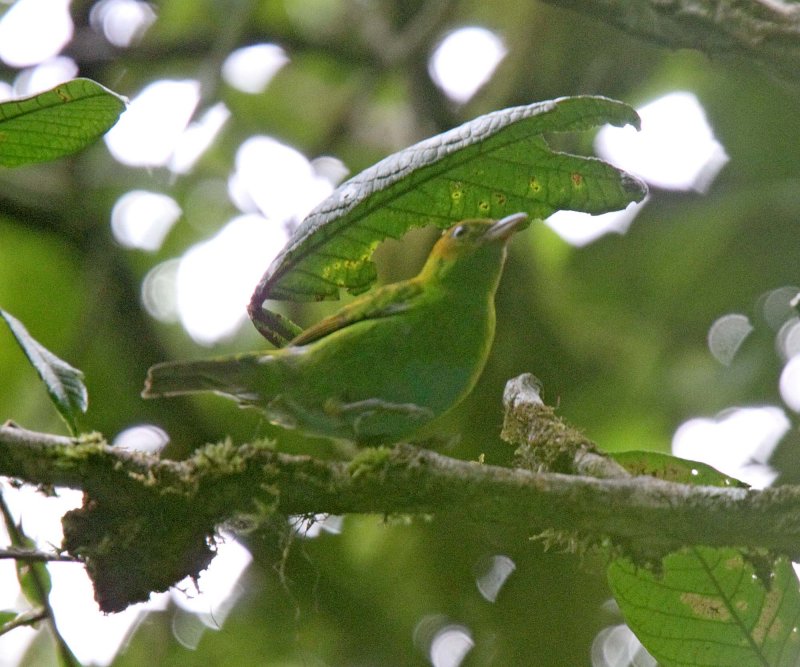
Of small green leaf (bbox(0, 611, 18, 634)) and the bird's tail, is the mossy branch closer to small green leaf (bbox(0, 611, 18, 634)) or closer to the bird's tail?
the bird's tail

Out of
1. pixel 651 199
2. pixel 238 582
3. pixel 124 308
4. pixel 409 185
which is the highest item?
pixel 409 185

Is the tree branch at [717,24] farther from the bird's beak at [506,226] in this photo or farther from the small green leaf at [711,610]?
the small green leaf at [711,610]

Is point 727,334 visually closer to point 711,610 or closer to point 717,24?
point 717,24

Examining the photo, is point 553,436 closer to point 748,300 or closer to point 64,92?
point 64,92

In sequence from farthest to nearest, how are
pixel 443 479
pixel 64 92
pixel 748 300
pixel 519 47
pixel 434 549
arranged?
pixel 519 47 < pixel 748 300 < pixel 434 549 < pixel 64 92 < pixel 443 479

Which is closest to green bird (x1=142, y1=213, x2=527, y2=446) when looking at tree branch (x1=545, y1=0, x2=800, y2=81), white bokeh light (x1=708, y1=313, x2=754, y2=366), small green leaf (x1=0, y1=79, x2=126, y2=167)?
small green leaf (x1=0, y1=79, x2=126, y2=167)

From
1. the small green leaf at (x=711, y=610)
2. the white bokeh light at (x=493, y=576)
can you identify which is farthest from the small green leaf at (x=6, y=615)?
the white bokeh light at (x=493, y=576)

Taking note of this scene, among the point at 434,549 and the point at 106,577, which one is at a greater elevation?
the point at 106,577

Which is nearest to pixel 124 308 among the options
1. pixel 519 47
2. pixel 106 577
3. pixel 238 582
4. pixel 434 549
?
pixel 238 582
